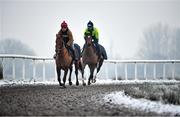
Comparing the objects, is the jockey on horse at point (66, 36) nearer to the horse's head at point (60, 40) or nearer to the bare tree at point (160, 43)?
the horse's head at point (60, 40)

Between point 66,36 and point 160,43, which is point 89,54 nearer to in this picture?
point 66,36

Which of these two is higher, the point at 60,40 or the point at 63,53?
the point at 60,40

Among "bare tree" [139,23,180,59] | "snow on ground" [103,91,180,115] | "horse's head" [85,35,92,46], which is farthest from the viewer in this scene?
"bare tree" [139,23,180,59]

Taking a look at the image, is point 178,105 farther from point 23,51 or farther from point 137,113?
point 23,51

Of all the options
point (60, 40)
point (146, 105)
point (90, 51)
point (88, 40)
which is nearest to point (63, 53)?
point (60, 40)

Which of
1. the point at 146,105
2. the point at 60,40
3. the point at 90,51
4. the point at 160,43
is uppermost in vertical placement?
the point at 160,43

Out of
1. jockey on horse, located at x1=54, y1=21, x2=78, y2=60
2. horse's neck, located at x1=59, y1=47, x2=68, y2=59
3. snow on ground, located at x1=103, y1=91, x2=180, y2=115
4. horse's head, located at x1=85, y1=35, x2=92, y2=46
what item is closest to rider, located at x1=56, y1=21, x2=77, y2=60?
jockey on horse, located at x1=54, y1=21, x2=78, y2=60

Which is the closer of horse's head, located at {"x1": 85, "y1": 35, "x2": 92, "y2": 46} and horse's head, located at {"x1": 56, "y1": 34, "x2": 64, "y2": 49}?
horse's head, located at {"x1": 56, "y1": 34, "x2": 64, "y2": 49}

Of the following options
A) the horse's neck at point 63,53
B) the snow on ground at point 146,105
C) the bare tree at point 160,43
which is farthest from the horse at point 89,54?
the bare tree at point 160,43

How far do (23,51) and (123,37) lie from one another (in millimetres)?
77169

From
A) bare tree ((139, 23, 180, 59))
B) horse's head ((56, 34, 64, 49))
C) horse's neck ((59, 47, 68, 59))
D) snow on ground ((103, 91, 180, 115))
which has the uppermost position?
bare tree ((139, 23, 180, 59))

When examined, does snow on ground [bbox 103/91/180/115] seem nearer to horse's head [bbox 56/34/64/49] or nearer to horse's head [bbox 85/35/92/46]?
horse's head [bbox 56/34/64/49]

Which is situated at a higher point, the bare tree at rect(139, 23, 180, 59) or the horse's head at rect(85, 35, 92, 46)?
the bare tree at rect(139, 23, 180, 59)

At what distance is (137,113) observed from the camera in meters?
9.20
